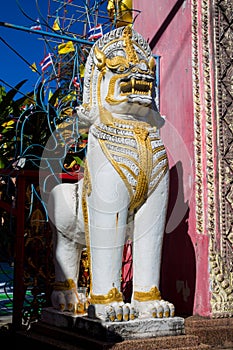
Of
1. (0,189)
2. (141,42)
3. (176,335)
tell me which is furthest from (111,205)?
(0,189)

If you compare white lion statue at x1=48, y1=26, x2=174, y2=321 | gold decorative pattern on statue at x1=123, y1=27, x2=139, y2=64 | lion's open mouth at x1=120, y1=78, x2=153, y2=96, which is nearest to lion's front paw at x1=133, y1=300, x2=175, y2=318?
white lion statue at x1=48, y1=26, x2=174, y2=321

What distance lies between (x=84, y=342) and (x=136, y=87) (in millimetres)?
1677

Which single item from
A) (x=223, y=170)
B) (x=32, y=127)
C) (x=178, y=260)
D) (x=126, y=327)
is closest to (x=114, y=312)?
(x=126, y=327)

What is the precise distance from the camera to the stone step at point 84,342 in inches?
108

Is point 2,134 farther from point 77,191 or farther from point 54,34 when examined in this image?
point 77,191

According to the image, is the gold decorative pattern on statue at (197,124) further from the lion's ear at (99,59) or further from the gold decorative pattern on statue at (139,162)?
the lion's ear at (99,59)

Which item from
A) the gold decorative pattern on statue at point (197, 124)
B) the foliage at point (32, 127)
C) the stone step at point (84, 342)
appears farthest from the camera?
the foliage at point (32, 127)

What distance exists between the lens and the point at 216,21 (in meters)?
4.08

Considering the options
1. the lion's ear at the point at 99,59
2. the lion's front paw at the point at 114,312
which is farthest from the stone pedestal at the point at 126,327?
the lion's ear at the point at 99,59

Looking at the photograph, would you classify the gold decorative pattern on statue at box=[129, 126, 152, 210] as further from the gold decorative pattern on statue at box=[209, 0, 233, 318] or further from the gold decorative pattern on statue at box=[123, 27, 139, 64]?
the gold decorative pattern on statue at box=[209, 0, 233, 318]

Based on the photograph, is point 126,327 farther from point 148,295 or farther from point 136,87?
point 136,87

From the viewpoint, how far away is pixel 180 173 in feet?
13.2

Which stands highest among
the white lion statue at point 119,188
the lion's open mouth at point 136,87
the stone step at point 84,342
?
the lion's open mouth at point 136,87

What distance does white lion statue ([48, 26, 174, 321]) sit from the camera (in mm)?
3023
